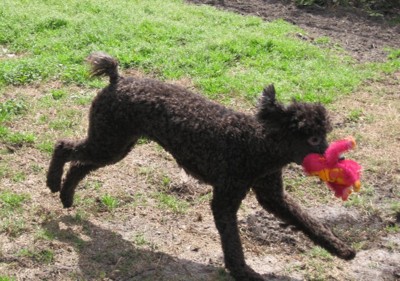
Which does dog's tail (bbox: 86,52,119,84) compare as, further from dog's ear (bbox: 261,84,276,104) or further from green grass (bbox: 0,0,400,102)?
green grass (bbox: 0,0,400,102)

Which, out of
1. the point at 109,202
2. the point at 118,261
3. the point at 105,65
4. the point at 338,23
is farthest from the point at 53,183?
the point at 338,23

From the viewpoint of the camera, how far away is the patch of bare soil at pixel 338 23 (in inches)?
389

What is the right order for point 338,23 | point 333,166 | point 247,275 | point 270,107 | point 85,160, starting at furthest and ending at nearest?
point 338,23
point 85,160
point 247,275
point 270,107
point 333,166

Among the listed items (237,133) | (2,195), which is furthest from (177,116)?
(2,195)

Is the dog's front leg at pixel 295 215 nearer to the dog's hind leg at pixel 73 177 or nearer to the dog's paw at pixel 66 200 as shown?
the dog's hind leg at pixel 73 177

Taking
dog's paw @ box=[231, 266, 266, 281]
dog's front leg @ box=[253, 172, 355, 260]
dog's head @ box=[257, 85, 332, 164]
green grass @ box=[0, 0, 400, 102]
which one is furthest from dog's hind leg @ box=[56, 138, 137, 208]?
green grass @ box=[0, 0, 400, 102]

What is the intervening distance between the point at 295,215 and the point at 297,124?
2.96ft

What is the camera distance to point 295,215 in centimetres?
484

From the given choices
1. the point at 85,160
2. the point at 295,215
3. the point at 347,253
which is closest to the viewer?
the point at 347,253

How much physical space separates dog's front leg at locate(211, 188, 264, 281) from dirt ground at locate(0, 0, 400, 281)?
27 cm

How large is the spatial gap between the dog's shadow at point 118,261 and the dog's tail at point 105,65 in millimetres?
Result: 1304

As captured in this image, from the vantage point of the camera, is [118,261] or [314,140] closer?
[314,140]

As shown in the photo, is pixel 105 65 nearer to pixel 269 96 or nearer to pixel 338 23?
pixel 269 96

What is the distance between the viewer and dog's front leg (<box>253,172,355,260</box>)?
188 inches
